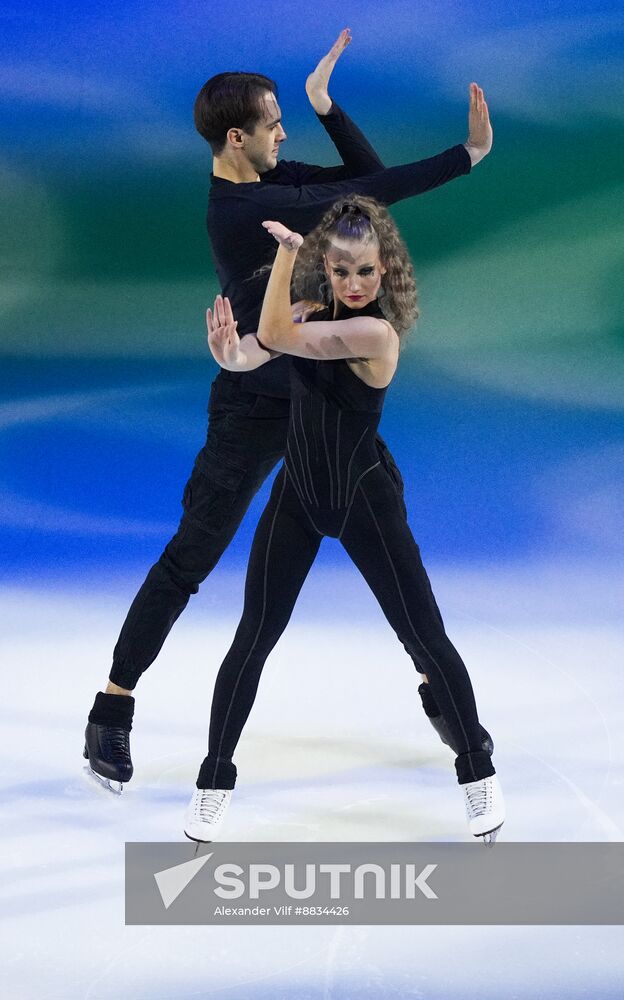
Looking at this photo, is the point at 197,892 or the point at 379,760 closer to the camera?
the point at 197,892

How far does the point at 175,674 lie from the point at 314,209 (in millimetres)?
1641

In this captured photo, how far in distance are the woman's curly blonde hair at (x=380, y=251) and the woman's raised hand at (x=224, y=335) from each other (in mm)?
260

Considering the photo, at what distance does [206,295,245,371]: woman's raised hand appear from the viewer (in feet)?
10.3

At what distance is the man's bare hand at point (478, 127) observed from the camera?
140 inches

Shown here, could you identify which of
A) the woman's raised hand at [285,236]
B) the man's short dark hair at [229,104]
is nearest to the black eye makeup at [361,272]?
the woman's raised hand at [285,236]

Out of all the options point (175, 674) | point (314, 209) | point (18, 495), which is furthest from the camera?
point (18, 495)

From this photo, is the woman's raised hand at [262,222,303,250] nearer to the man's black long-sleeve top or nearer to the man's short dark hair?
the man's black long-sleeve top

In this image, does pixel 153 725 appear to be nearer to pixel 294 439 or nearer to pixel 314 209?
pixel 294 439

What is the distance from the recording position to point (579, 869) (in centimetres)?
327

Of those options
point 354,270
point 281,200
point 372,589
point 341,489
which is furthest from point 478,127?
point 372,589

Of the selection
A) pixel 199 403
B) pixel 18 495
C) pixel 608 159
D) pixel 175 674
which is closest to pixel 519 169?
pixel 608 159

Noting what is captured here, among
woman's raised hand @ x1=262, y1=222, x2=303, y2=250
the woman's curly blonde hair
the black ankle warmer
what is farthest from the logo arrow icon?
woman's raised hand @ x1=262, y1=222, x2=303, y2=250

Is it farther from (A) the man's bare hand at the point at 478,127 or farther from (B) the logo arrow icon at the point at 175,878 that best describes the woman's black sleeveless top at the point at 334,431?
(B) the logo arrow icon at the point at 175,878

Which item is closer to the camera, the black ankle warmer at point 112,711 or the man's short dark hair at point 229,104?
the man's short dark hair at point 229,104
